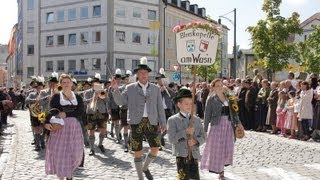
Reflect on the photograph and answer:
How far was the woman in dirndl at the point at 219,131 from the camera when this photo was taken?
28.5 feet

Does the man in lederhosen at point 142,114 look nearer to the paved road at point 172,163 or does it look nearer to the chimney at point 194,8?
the paved road at point 172,163

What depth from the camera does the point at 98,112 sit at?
521 inches

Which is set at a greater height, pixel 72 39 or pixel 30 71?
pixel 72 39

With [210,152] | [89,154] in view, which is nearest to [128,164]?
[89,154]

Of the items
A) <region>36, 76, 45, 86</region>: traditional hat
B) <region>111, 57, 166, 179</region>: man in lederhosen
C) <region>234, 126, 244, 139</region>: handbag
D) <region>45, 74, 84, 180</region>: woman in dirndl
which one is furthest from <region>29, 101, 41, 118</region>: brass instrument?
<region>234, 126, 244, 139</region>: handbag

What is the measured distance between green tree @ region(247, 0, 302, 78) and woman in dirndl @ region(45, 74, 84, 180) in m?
24.5

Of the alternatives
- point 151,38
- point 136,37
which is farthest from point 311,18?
point 136,37

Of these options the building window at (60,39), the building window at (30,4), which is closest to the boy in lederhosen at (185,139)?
the building window at (60,39)

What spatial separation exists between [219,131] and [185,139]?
6.04 ft

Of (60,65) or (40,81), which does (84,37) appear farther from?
(40,81)

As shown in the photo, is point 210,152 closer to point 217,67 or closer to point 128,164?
point 128,164

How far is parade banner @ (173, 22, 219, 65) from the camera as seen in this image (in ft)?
23.7

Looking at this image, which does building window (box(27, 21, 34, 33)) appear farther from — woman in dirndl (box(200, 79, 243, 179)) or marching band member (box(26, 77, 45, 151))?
woman in dirndl (box(200, 79, 243, 179))

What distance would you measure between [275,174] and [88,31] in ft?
167
